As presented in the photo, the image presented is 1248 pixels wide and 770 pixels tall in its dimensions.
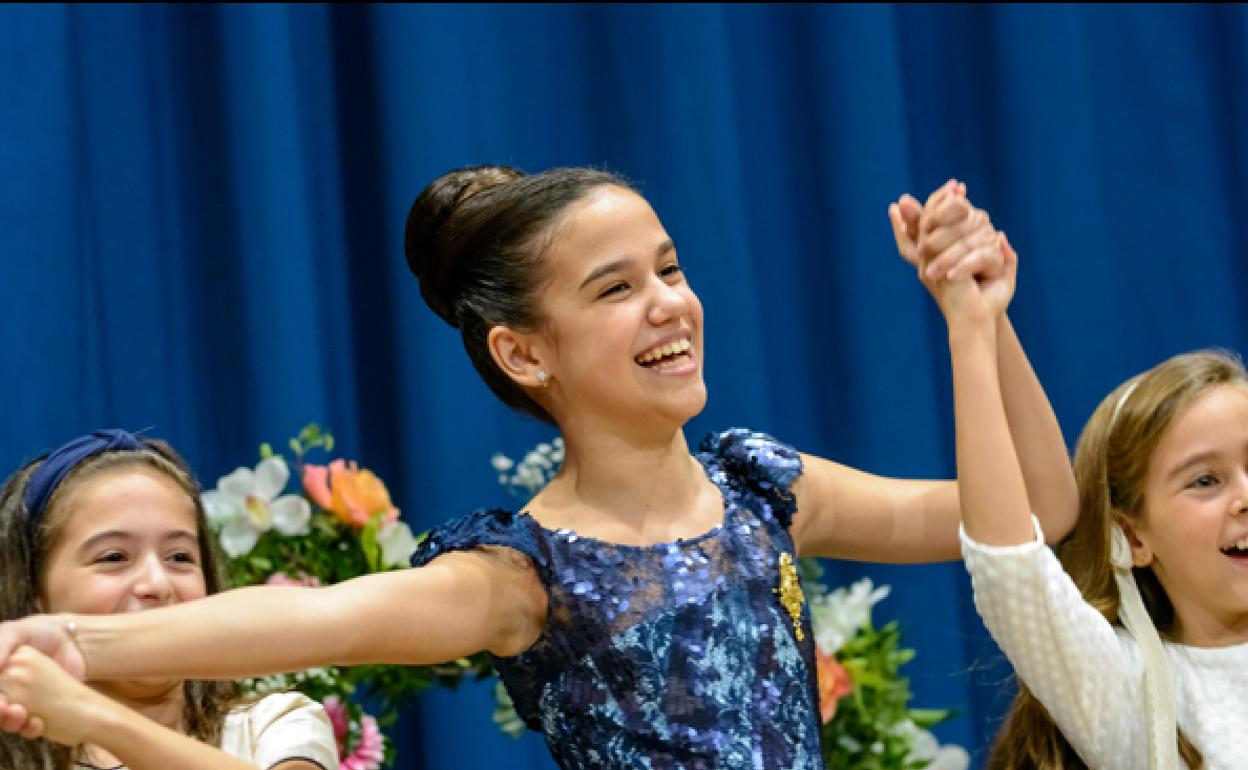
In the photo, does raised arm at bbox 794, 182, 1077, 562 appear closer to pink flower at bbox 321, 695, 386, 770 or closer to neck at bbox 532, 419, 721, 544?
neck at bbox 532, 419, 721, 544

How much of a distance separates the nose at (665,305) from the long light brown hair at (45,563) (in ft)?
1.89

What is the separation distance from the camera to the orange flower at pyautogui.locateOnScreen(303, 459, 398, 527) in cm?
235

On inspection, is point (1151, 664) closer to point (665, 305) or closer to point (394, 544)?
point (665, 305)

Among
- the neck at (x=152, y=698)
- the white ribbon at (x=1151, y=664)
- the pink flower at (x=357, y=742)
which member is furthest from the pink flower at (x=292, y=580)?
the white ribbon at (x=1151, y=664)

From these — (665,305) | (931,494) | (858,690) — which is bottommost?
(858,690)

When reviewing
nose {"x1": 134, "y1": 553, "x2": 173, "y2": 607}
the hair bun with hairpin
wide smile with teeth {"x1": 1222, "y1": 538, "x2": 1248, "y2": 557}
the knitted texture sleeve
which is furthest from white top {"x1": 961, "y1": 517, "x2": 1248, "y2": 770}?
nose {"x1": 134, "y1": 553, "x2": 173, "y2": 607}

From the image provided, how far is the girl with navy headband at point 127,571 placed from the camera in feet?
6.48

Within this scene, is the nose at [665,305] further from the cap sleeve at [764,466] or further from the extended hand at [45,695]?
the extended hand at [45,695]

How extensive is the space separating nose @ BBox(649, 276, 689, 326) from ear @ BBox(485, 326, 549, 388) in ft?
0.45

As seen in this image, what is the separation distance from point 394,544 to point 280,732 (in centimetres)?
42

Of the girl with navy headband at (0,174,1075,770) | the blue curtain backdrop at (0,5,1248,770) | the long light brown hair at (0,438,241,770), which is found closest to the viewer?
the girl with navy headband at (0,174,1075,770)

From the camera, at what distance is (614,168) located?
9.81 feet

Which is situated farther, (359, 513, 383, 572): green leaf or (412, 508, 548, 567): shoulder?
(359, 513, 383, 572): green leaf

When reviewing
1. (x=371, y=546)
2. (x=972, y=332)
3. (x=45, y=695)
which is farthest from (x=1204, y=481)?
(x=45, y=695)
